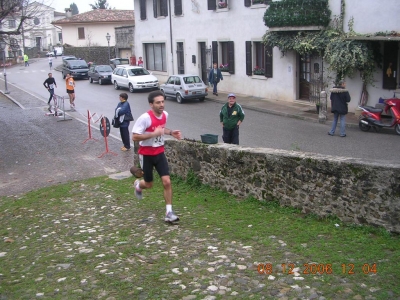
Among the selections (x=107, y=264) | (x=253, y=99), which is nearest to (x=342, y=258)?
(x=107, y=264)

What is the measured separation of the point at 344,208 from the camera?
633 centimetres

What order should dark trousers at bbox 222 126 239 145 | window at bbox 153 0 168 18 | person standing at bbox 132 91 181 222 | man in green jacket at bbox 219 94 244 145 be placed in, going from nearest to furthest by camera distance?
person standing at bbox 132 91 181 222, man in green jacket at bbox 219 94 244 145, dark trousers at bbox 222 126 239 145, window at bbox 153 0 168 18

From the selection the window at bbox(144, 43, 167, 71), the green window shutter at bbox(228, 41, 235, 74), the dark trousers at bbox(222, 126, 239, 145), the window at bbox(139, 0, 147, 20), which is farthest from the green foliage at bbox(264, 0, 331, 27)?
the window at bbox(139, 0, 147, 20)

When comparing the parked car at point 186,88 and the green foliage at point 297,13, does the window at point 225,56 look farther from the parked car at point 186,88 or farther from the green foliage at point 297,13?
the green foliage at point 297,13

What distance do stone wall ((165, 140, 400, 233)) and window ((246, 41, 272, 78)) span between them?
1702 centimetres

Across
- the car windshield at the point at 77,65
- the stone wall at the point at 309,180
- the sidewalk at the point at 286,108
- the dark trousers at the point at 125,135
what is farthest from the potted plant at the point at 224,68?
the stone wall at the point at 309,180

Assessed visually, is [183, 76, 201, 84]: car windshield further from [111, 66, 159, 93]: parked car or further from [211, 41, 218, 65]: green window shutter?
[111, 66, 159, 93]: parked car

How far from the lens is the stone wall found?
5906 mm

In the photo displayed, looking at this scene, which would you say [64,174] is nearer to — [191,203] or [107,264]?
[191,203]

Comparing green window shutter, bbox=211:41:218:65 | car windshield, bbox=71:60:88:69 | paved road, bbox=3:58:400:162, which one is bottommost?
paved road, bbox=3:58:400:162

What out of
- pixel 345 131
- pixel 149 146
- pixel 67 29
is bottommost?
pixel 345 131

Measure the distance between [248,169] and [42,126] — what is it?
13.9 metres

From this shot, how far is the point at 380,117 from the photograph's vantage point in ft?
55.0

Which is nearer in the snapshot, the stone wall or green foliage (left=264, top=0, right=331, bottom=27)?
the stone wall
